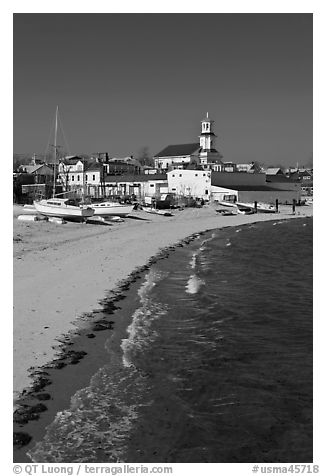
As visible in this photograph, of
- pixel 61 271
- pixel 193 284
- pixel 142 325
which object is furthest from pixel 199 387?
pixel 61 271

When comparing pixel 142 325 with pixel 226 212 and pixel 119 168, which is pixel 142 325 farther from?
pixel 119 168

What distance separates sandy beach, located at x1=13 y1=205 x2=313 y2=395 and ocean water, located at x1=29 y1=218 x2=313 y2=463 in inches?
61.9

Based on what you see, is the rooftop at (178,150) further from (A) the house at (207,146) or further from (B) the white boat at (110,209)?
(B) the white boat at (110,209)

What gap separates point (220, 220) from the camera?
224 ft

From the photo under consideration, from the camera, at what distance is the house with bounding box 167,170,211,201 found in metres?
93.2

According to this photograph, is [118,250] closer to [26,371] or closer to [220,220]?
[26,371]

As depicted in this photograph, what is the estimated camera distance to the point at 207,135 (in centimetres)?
12206

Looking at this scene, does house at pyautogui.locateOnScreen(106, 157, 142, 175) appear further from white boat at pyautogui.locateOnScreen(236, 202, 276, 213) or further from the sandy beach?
the sandy beach

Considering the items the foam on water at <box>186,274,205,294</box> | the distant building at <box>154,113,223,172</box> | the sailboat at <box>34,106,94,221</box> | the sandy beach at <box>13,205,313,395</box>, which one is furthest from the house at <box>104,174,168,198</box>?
the foam on water at <box>186,274,205,294</box>

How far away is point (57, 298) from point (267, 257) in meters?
20.8

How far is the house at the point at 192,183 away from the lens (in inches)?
3671

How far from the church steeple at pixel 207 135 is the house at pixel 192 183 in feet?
94.3

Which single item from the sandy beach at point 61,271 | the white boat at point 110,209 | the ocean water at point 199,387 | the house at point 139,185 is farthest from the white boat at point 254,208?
the ocean water at point 199,387
